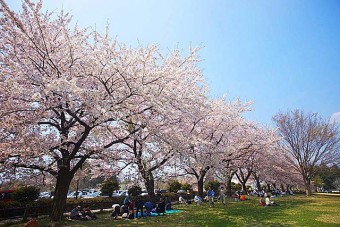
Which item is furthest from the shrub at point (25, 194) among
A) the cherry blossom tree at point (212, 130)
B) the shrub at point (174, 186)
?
the shrub at point (174, 186)

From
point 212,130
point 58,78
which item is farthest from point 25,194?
point 212,130

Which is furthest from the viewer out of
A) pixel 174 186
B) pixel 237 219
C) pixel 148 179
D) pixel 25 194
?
pixel 174 186

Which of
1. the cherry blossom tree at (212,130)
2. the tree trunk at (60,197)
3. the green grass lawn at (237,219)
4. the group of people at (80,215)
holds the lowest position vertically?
the green grass lawn at (237,219)

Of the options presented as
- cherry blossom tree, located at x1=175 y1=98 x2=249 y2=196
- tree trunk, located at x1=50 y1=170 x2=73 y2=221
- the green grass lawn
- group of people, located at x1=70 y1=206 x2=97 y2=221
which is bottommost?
the green grass lawn

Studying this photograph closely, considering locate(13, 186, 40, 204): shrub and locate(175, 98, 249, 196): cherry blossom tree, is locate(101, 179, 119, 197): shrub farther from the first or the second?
locate(13, 186, 40, 204): shrub

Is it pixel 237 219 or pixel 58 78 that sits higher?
pixel 58 78

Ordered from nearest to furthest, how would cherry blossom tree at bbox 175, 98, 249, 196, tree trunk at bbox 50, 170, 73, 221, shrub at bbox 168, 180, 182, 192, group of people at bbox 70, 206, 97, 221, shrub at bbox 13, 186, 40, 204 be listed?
1. tree trunk at bbox 50, 170, 73, 221
2. group of people at bbox 70, 206, 97, 221
3. shrub at bbox 13, 186, 40, 204
4. cherry blossom tree at bbox 175, 98, 249, 196
5. shrub at bbox 168, 180, 182, 192

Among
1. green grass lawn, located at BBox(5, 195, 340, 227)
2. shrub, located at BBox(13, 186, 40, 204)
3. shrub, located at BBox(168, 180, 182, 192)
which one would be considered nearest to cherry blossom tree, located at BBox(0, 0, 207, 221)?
green grass lawn, located at BBox(5, 195, 340, 227)

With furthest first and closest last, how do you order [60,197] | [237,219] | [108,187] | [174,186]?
[174,186] < [108,187] < [237,219] < [60,197]

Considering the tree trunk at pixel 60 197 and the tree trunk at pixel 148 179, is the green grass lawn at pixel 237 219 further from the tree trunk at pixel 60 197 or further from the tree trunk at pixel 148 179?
the tree trunk at pixel 148 179

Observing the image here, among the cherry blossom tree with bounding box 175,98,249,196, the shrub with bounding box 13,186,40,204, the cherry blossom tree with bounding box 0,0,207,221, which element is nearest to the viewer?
the cherry blossom tree with bounding box 0,0,207,221

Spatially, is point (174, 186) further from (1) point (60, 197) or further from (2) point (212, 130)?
(1) point (60, 197)

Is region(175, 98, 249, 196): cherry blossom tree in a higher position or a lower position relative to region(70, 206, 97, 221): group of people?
higher

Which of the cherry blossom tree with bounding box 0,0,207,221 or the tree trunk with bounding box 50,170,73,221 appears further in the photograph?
the tree trunk with bounding box 50,170,73,221
